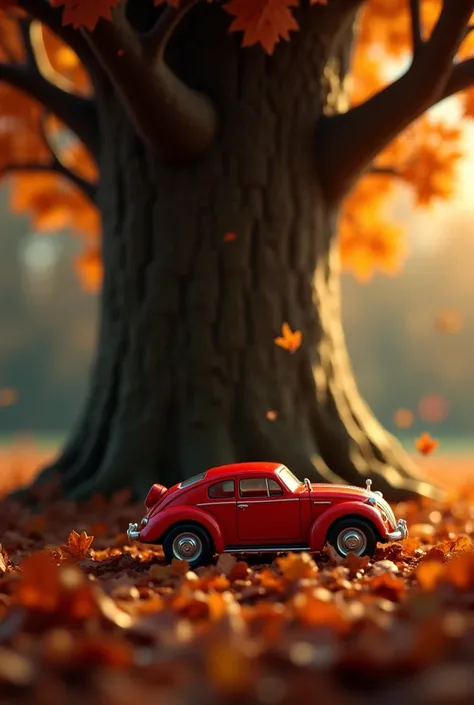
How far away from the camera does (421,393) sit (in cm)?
3189

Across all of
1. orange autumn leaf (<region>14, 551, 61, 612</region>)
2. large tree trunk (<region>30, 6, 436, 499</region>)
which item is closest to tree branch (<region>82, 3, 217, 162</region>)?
large tree trunk (<region>30, 6, 436, 499</region>)

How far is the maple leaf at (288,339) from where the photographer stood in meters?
6.41

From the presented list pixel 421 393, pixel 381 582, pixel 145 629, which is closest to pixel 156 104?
pixel 381 582

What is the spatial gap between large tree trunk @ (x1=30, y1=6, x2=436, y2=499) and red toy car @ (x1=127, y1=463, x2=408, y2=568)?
6.15 feet

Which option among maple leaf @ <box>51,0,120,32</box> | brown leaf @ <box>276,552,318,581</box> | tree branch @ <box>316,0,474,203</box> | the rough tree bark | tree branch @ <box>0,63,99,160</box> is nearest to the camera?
brown leaf @ <box>276,552,318,581</box>

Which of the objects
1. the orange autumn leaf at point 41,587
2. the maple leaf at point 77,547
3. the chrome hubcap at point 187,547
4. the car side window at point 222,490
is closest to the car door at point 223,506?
the car side window at point 222,490

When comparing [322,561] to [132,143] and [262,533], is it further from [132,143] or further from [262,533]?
[132,143]

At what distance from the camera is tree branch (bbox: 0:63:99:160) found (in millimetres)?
7445

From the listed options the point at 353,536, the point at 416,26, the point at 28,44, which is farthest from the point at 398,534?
the point at 28,44

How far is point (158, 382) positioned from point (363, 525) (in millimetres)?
2708

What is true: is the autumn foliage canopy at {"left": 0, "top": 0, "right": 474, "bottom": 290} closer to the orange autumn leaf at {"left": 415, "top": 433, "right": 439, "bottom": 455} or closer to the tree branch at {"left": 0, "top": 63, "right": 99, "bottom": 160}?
the tree branch at {"left": 0, "top": 63, "right": 99, "bottom": 160}

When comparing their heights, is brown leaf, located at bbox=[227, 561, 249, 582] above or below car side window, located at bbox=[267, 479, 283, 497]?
below

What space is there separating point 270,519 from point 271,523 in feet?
0.07

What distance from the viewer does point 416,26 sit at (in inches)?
239
